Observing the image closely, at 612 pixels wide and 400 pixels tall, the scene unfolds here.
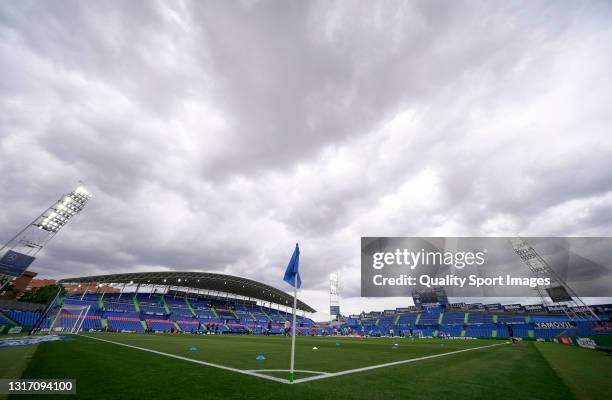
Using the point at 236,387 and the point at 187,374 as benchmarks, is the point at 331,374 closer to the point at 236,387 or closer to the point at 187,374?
the point at 236,387

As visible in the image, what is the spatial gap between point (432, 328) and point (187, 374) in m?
75.5

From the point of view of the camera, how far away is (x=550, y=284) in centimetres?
5250

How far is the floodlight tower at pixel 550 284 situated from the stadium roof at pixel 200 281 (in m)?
59.6

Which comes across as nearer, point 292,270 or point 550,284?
point 292,270

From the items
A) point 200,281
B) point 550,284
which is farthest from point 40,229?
point 550,284

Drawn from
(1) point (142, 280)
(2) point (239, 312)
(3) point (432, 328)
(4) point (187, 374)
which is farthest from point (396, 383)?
(2) point (239, 312)

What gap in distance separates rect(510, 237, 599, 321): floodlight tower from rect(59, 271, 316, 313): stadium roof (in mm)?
59574

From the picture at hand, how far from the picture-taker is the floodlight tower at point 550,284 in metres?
50.6

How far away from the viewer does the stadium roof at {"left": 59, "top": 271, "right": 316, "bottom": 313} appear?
59188 mm

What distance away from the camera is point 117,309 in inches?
2307

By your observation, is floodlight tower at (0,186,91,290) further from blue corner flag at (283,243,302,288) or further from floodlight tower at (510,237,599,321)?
floodlight tower at (510,237,599,321)

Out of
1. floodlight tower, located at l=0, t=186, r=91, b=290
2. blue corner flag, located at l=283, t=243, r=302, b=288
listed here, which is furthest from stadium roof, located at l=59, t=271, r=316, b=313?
blue corner flag, located at l=283, t=243, r=302, b=288

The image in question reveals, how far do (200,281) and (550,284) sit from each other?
76287 millimetres

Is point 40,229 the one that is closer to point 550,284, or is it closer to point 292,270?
point 292,270
